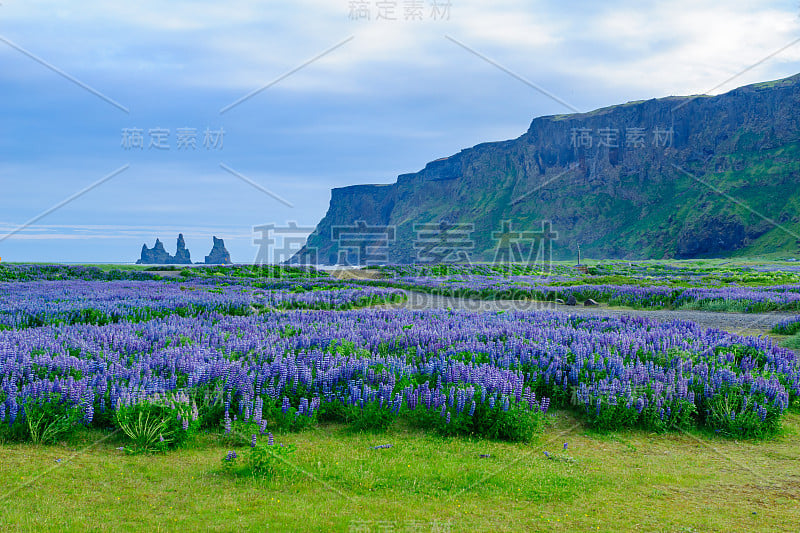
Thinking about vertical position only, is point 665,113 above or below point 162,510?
above

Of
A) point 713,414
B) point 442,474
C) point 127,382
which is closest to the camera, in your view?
point 442,474

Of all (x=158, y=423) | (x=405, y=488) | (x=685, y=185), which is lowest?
(x=405, y=488)

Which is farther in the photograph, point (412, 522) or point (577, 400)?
point (577, 400)

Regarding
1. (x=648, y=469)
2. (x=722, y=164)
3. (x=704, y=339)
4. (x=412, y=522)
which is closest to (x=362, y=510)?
(x=412, y=522)

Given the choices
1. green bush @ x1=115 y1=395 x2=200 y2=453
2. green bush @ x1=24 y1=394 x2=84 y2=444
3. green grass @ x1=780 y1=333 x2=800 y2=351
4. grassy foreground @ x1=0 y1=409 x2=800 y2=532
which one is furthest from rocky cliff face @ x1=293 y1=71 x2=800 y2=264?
grassy foreground @ x1=0 y1=409 x2=800 y2=532

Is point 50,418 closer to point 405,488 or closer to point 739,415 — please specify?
point 405,488

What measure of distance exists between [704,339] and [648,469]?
6.20 metres

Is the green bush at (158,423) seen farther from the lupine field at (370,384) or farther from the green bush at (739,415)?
the green bush at (739,415)

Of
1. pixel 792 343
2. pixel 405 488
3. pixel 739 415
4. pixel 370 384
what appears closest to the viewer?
pixel 405 488

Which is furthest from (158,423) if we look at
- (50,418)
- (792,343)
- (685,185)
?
(685,185)

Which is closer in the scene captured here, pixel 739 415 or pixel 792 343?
pixel 739 415

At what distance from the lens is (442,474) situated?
211 inches

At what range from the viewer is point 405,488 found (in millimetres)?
5082

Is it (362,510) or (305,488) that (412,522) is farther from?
(305,488)
